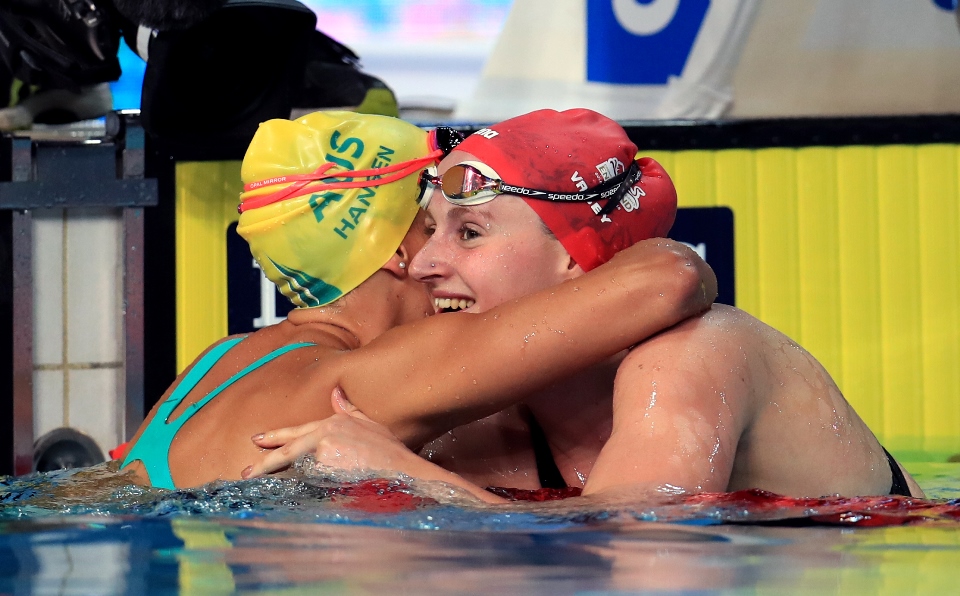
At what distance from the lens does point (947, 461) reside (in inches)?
198

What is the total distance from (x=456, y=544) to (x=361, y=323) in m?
1.32

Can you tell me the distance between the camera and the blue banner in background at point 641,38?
17.3 feet

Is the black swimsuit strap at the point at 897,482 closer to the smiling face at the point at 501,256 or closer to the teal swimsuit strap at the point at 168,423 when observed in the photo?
the smiling face at the point at 501,256

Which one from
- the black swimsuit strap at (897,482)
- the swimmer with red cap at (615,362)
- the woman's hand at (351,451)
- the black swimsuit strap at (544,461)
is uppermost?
the swimmer with red cap at (615,362)

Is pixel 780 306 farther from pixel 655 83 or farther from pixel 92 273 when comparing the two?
pixel 92 273

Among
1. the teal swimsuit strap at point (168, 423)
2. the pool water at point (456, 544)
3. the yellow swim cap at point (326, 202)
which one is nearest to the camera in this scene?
the pool water at point (456, 544)

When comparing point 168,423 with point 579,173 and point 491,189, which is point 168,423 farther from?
point 579,173

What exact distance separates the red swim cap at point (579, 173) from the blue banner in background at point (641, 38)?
2643mm

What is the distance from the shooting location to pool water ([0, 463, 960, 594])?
1.58 m

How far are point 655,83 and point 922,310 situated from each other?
1621 millimetres

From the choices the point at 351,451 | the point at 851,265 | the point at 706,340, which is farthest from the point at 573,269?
the point at 851,265

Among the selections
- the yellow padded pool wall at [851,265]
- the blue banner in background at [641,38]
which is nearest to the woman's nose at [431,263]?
the yellow padded pool wall at [851,265]

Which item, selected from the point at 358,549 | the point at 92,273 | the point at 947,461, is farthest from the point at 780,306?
the point at 358,549

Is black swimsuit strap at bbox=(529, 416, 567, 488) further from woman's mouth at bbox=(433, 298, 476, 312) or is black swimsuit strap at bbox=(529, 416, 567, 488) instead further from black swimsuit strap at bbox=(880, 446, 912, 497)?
black swimsuit strap at bbox=(880, 446, 912, 497)
